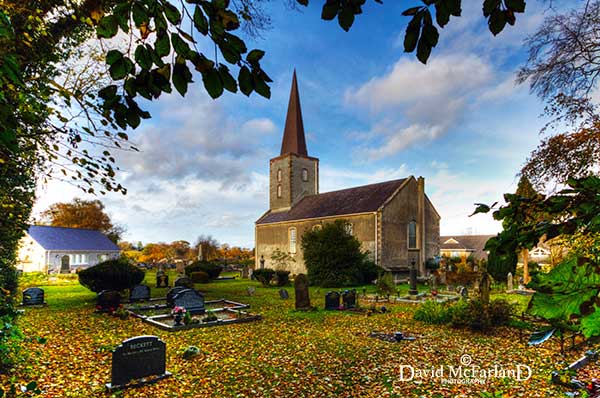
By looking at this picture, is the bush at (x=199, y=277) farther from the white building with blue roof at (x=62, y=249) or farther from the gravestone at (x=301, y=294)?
the white building with blue roof at (x=62, y=249)

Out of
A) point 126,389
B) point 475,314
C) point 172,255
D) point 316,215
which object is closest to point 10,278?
point 126,389

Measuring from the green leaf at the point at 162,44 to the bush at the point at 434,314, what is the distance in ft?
42.4

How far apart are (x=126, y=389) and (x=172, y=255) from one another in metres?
54.8

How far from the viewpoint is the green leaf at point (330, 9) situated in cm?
177

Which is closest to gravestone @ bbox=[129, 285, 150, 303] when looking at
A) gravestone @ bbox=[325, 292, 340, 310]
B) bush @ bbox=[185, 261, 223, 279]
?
gravestone @ bbox=[325, 292, 340, 310]

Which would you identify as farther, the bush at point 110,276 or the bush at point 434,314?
the bush at point 110,276

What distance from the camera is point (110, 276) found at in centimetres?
1805

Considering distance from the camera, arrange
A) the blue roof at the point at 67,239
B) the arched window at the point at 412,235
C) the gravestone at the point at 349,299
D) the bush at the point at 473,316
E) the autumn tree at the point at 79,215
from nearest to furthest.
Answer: the bush at the point at 473,316
the gravestone at the point at 349,299
the arched window at the point at 412,235
the blue roof at the point at 67,239
the autumn tree at the point at 79,215

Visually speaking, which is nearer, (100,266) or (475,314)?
(475,314)

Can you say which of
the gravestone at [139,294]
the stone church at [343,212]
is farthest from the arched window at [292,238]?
the gravestone at [139,294]

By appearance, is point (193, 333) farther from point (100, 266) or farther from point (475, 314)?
point (100, 266)

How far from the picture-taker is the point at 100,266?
59.8 ft

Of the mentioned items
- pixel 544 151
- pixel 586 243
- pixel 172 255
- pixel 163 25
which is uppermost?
pixel 544 151

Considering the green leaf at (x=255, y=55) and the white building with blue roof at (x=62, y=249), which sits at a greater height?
the green leaf at (x=255, y=55)
